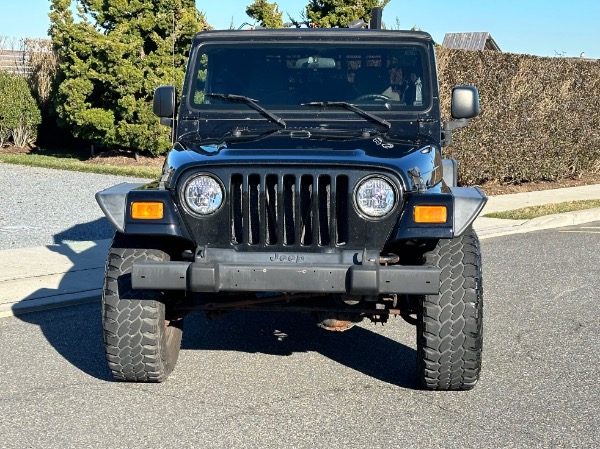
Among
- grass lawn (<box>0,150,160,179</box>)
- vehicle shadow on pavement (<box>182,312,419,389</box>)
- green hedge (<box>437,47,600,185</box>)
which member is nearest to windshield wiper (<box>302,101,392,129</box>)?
vehicle shadow on pavement (<box>182,312,419,389</box>)

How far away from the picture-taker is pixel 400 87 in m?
6.76

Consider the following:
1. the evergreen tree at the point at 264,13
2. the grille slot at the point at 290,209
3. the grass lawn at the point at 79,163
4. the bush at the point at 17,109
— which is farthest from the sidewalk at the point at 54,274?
the bush at the point at 17,109

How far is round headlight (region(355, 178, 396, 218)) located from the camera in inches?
210

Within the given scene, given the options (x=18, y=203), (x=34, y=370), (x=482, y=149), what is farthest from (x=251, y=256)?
(x=482, y=149)

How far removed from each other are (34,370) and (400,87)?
9.70ft

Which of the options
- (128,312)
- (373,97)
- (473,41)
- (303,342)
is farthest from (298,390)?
(473,41)

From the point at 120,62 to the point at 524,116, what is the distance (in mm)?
7723

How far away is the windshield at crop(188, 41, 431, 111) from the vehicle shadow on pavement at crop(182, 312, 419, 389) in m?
1.59

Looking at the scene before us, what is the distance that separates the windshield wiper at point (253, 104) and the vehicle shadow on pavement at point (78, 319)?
184cm

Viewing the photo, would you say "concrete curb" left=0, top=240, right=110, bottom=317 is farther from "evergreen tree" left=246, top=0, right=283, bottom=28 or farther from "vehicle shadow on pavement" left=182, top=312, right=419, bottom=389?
"evergreen tree" left=246, top=0, right=283, bottom=28

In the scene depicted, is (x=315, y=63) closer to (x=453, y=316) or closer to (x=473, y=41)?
(x=453, y=316)

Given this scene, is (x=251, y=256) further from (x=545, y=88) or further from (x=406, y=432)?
(x=545, y=88)

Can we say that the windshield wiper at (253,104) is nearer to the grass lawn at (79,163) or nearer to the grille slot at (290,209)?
the grille slot at (290,209)

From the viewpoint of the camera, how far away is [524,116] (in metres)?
18.3
